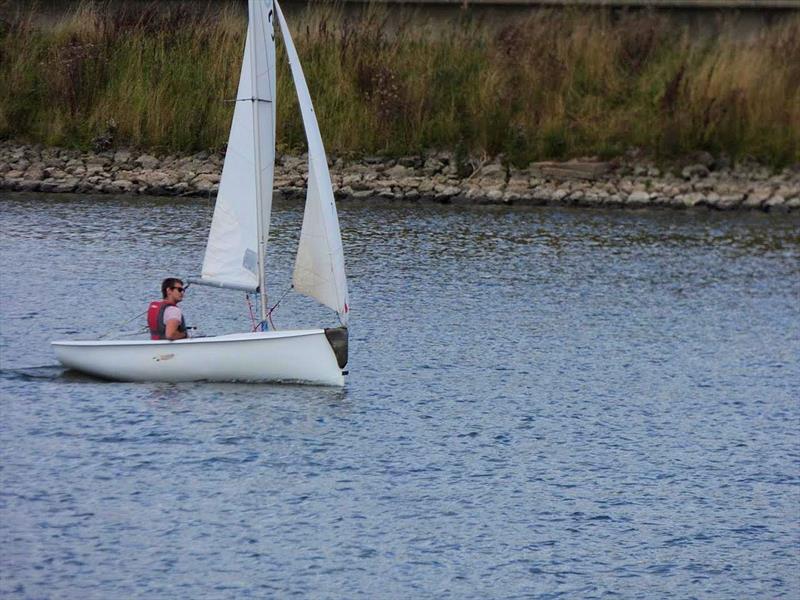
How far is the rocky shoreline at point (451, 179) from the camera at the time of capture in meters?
43.1

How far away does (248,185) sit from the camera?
2362 centimetres

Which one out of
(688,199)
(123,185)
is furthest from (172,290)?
(688,199)

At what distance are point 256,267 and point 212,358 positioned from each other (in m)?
1.76

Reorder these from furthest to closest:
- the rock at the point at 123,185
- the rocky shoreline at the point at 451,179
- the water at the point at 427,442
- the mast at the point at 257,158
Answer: the rocky shoreline at the point at 451,179, the rock at the point at 123,185, the mast at the point at 257,158, the water at the point at 427,442

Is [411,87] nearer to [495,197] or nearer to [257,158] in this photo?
[495,197]

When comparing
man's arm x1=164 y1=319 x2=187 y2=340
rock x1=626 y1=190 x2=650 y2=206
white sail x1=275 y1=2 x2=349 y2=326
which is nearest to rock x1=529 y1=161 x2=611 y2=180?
rock x1=626 y1=190 x2=650 y2=206

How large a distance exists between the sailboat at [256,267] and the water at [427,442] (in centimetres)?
37

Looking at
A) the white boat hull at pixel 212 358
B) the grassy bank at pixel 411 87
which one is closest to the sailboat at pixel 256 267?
the white boat hull at pixel 212 358

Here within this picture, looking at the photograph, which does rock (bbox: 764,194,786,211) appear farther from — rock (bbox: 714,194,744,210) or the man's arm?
the man's arm

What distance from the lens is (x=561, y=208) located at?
4384 cm

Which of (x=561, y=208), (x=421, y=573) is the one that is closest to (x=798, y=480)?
(x=421, y=573)

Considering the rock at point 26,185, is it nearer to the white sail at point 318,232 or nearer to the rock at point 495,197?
the rock at point 495,197

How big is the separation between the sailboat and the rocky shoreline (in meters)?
19.5

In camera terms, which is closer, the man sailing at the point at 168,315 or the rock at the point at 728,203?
the man sailing at the point at 168,315
